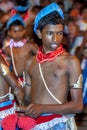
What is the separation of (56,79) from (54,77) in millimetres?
27

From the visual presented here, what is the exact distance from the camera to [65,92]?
3.39 m

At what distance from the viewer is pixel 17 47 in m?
6.92

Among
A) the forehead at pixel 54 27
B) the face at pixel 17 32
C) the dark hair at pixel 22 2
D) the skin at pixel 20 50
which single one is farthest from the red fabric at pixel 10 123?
the dark hair at pixel 22 2

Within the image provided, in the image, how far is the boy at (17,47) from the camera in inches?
265

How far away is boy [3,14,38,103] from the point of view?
22.1ft

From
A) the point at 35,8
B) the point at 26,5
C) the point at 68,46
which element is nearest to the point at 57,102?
the point at 68,46

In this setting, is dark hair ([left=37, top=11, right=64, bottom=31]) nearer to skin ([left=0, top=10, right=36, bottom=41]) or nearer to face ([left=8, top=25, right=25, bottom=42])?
face ([left=8, top=25, right=25, bottom=42])

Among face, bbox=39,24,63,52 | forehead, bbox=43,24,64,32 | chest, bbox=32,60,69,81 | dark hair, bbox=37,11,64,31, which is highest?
dark hair, bbox=37,11,64,31

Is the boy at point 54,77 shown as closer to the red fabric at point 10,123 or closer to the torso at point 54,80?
the torso at point 54,80

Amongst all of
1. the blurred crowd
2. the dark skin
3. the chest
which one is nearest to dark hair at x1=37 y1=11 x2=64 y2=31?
the chest

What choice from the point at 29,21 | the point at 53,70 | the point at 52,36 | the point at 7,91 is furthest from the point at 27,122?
the point at 29,21

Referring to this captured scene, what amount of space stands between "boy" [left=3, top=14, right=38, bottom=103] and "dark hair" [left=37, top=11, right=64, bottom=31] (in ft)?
10.6

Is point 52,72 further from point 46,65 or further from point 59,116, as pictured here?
point 59,116

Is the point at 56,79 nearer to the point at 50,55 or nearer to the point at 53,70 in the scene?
the point at 53,70
